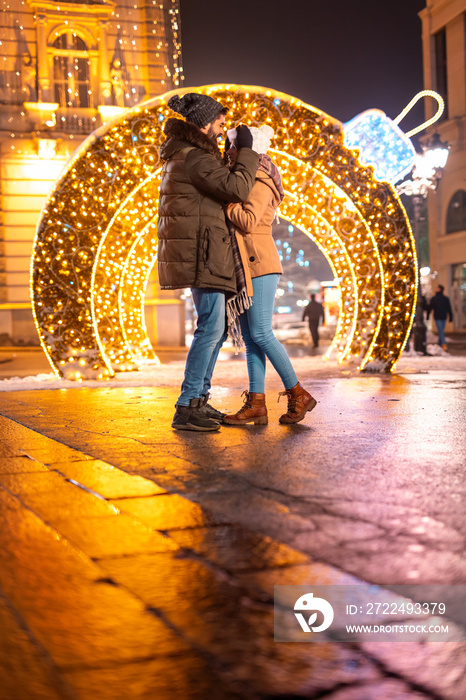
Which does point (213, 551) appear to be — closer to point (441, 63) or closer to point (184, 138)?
point (184, 138)

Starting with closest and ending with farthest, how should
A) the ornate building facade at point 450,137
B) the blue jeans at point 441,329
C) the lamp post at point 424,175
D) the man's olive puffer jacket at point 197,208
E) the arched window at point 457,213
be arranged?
the man's olive puffer jacket at point 197,208, the lamp post at point 424,175, the blue jeans at point 441,329, the ornate building facade at point 450,137, the arched window at point 457,213

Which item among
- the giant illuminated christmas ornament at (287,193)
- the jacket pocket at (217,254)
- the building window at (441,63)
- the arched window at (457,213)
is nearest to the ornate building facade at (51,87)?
A: the giant illuminated christmas ornament at (287,193)

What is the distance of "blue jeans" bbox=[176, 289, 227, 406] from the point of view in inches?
205

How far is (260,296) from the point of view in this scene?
17.9 ft

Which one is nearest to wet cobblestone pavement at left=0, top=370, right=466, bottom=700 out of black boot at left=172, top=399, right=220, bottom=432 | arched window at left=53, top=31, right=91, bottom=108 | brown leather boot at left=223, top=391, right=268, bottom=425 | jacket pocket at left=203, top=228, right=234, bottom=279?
black boot at left=172, top=399, right=220, bottom=432

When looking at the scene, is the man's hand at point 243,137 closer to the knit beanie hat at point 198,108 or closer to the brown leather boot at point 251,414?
the knit beanie hat at point 198,108

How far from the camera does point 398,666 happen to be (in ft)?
5.95

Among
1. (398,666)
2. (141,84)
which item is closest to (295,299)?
(141,84)

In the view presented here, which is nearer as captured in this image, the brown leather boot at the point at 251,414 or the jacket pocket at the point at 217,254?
the jacket pocket at the point at 217,254

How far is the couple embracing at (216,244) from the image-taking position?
510 centimetres

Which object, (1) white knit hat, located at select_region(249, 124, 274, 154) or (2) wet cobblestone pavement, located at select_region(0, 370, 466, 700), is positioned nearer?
(2) wet cobblestone pavement, located at select_region(0, 370, 466, 700)

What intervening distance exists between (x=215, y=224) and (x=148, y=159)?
194 inches

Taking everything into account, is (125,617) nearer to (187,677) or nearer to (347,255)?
(187,677)

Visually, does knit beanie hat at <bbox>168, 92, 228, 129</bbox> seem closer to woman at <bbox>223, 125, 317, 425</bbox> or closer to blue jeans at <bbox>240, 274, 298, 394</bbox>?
woman at <bbox>223, 125, 317, 425</bbox>
